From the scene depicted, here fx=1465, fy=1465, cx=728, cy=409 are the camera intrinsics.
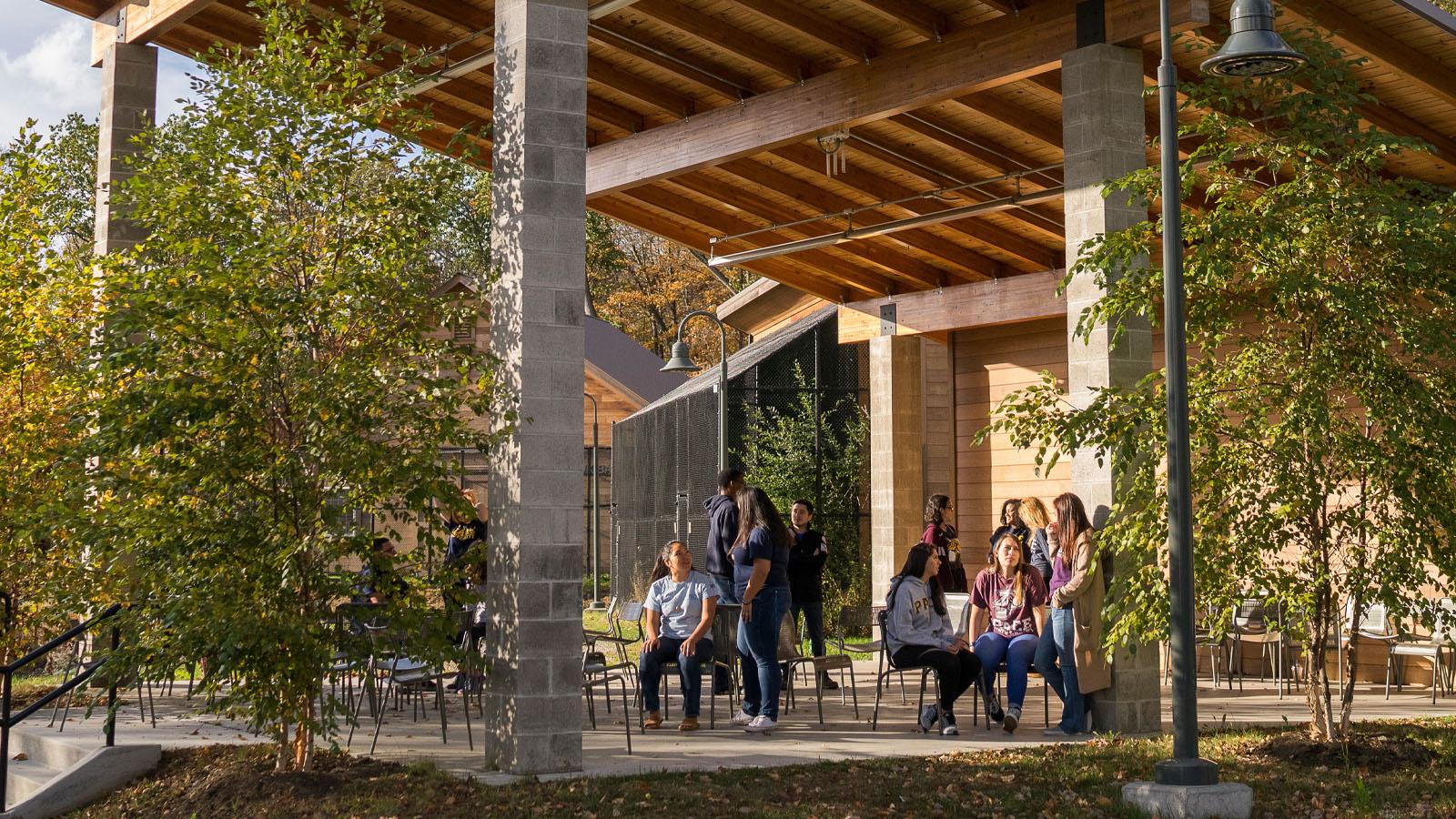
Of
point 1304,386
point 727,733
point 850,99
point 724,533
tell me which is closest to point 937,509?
point 724,533

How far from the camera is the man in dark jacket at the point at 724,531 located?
37.1ft

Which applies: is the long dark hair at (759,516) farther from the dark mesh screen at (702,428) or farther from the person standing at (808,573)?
the dark mesh screen at (702,428)

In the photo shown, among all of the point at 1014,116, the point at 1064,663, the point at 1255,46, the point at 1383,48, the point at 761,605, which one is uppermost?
the point at 1014,116

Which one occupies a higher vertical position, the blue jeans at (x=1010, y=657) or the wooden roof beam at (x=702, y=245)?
the wooden roof beam at (x=702, y=245)

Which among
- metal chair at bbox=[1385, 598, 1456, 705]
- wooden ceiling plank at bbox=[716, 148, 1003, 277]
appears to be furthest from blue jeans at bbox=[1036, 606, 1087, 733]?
wooden ceiling plank at bbox=[716, 148, 1003, 277]

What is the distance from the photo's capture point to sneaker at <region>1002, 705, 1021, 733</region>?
34.3 feet

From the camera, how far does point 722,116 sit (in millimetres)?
14359

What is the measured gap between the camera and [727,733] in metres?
10.4

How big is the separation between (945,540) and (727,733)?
159 inches

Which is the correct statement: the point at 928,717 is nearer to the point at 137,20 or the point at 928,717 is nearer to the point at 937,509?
the point at 937,509

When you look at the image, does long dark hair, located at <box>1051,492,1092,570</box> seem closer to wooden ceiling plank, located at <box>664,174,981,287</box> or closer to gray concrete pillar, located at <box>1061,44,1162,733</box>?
gray concrete pillar, located at <box>1061,44,1162,733</box>

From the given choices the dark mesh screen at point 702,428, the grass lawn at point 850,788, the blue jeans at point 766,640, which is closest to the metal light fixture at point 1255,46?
the grass lawn at point 850,788

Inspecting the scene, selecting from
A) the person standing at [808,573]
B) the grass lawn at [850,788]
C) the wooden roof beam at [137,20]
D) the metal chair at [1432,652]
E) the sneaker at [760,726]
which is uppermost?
the wooden roof beam at [137,20]

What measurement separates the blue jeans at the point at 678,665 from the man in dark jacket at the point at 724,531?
640 millimetres
